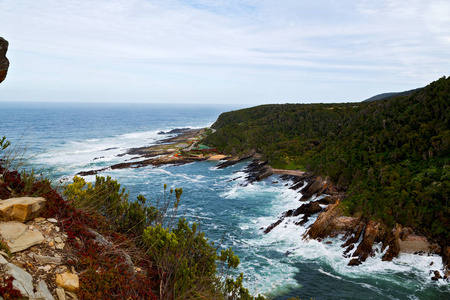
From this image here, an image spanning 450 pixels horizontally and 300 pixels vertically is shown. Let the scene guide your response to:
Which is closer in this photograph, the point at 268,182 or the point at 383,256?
the point at 383,256

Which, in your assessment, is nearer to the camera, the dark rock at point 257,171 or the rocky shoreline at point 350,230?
the rocky shoreline at point 350,230

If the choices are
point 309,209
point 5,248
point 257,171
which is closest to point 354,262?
point 309,209

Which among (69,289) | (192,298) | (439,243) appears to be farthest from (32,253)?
(439,243)

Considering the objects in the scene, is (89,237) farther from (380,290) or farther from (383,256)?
(383,256)

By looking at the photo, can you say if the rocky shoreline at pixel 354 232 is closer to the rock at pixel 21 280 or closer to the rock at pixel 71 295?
the rock at pixel 71 295

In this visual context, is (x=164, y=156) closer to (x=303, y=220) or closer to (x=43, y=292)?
(x=303, y=220)

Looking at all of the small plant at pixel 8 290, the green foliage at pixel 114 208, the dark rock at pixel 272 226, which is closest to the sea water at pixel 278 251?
the dark rock at pixel 272 226
